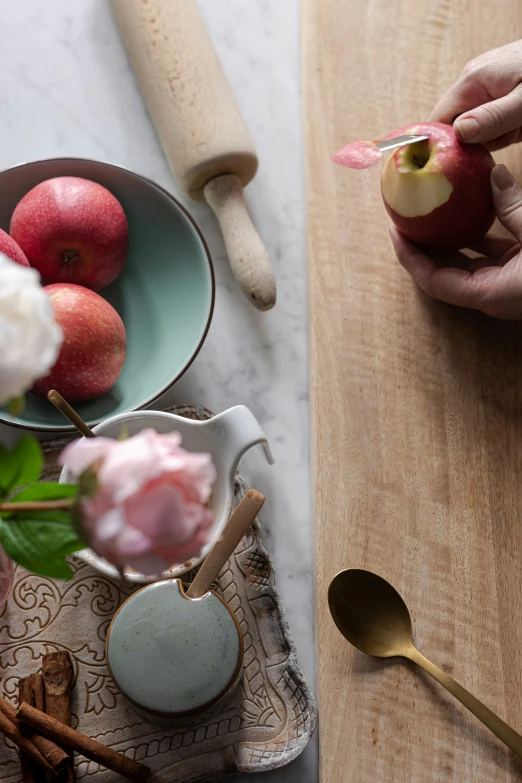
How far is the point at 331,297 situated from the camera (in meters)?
0.88

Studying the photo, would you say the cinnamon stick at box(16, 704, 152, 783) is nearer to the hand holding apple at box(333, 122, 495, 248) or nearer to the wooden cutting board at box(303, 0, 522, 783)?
the wooden cutting board at box(303, 0, 522, 783)

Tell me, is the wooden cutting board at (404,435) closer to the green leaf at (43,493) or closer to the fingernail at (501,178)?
the fingernail at (501,178)

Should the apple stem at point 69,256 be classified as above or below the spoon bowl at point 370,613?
above

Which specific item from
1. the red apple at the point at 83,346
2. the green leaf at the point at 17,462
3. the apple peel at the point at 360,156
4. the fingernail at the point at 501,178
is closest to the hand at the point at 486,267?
the fingernail at the point at 501,178

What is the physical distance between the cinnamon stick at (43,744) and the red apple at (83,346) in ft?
1.02

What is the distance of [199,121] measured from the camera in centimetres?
85

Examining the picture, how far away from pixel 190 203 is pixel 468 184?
0.35 meters

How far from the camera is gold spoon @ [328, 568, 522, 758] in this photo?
2.45 ft

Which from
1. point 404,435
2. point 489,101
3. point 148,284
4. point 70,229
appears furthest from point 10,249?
point 489,101

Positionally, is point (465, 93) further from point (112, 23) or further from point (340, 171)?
point (112, 23)

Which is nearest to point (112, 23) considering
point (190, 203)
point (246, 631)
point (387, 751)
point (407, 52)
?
Answer: point (190, 203)

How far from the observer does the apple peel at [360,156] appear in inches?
29.8

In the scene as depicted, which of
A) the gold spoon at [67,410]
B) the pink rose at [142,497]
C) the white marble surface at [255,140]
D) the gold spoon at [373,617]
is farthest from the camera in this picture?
the white marble surface at [255,140]

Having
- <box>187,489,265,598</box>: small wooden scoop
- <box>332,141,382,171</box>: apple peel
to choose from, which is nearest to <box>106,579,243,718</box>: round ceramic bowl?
<box>187,489,265,598</box>: small wooden scoop
